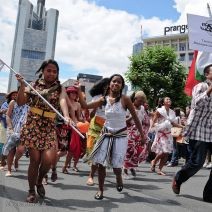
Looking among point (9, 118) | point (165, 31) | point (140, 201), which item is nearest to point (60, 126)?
point (9, 118)

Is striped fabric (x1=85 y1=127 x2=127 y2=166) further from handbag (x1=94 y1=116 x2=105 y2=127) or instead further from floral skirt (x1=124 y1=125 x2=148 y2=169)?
floral skirt (x1=124 y1=125 x2=148 y2=169)

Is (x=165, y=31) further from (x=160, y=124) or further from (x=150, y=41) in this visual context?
(x=160, y=124)

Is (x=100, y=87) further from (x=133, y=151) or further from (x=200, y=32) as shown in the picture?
(x=133, y=151)

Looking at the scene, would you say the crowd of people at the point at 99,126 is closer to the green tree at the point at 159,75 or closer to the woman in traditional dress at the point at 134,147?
the woman in traditional dress at the point at 134,147

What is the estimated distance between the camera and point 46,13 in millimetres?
181750

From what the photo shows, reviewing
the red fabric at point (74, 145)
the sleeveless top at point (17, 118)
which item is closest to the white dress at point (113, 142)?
the red fabric at point (74, 145)

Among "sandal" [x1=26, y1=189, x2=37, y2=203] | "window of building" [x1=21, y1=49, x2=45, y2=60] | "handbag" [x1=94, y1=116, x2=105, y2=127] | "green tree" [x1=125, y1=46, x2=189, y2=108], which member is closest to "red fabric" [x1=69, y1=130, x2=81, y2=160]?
"handbag" [x1=94, y1=116, x2=105, y2=127]

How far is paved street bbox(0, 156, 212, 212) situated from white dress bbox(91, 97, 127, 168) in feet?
1.82

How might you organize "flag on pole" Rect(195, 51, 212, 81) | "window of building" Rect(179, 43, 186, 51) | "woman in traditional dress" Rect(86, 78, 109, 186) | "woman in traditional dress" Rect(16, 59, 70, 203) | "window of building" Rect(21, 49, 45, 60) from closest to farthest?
"woman in traditional dress" Rect(16, 59, 70, 203) → "woman in traditional dress" Rect(86, 78, 109, 186) → "flag on pole" Rect(195, 51, 212, 81) → "window of building" Rect(179, 43, 186, 51) → "window of building" Rect(21, 49, 45, 60)

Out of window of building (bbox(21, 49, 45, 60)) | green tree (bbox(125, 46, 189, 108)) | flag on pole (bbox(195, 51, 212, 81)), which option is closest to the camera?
flag on pole (bbox(195, 51, 212, 81))

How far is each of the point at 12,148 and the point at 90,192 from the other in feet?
8.48

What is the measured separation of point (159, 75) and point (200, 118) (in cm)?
3442

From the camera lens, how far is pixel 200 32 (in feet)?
23.4

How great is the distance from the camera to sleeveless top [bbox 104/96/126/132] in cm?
573
